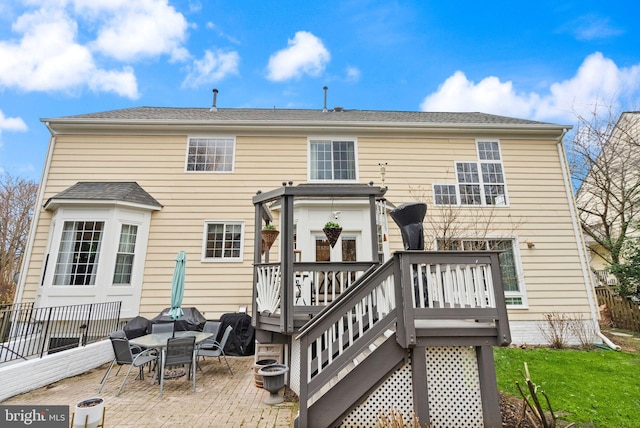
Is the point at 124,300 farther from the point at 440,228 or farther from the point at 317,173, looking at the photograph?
the point at 440,228

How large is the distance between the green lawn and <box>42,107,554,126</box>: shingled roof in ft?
23.2

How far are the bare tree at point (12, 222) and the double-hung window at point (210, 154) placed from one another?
11.7 m

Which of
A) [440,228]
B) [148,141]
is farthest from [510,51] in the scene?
[148,141]

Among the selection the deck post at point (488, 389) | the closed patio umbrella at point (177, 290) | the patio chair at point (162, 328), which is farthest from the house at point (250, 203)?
the deck post at point (488, 389)

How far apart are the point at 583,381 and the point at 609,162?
11083 millimetres

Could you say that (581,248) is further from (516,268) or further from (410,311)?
(410,311)

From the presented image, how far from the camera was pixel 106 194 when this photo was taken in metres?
8.09

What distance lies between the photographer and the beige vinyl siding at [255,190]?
27.6 ft

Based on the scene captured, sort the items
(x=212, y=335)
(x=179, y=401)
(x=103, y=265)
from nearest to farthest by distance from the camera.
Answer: (x=179, y=401) < (x=212, y=335) < (x=103, y=265)

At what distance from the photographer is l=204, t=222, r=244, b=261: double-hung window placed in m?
8.61

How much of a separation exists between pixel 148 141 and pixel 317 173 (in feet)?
18.7

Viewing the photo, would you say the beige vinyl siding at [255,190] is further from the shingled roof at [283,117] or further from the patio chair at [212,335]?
the patio chair at [212,335]

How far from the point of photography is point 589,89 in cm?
1189

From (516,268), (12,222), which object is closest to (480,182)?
(516,268)
